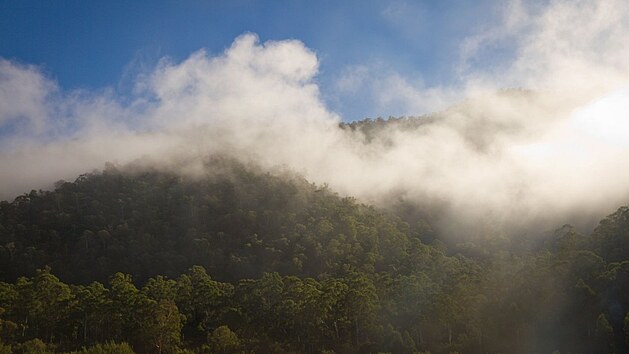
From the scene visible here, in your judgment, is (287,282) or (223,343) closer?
(223,343)

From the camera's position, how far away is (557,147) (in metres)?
174

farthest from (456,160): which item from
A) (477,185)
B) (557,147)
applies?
(557,147)

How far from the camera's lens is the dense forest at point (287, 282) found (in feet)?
197

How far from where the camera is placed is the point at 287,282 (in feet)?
256

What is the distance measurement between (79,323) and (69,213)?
67.9 m

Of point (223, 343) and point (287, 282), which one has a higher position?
point (287, 282)

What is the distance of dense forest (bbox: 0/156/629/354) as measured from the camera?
5997 centimetres

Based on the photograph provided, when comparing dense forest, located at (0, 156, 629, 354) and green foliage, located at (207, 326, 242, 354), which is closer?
green foliage, located at (207, 326, 242, 354)

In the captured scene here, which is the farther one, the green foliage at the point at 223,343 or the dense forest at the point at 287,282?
the dense forest at the point at 287,282

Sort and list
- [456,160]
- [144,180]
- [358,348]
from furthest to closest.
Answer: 1. [456,160]
2. [144,180]
3. [358,348]

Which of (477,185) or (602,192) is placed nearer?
(602,192)

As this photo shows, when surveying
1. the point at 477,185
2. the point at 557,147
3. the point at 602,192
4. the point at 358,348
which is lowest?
the point at 358,348

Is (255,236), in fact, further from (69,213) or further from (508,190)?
(508,190)

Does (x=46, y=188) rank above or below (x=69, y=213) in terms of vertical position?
above
